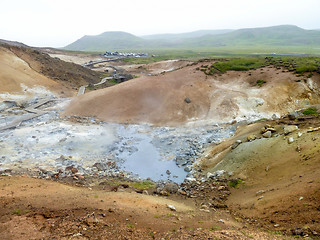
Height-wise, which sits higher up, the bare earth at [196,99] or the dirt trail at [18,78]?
the dirt trail at [18,78]

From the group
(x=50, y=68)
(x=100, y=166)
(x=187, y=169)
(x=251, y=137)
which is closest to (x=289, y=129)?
(x=251, y=137)

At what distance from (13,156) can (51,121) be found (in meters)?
8.12

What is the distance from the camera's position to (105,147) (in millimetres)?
23719

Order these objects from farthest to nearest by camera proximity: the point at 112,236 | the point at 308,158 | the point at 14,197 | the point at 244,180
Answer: the point at 244,180 → the point at 308,158 → the point at 14,197 → the point at 112,236

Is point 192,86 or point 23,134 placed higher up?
point 192,86

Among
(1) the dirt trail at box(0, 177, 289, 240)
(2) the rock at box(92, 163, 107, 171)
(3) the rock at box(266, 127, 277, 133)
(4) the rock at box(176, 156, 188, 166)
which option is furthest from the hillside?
(3) the rock at box(266, 127, 277, 133)

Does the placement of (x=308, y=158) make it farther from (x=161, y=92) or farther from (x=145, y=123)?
(x=161, y=92)

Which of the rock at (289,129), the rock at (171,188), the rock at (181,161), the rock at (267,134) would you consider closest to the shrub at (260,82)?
the rock at (267,134)

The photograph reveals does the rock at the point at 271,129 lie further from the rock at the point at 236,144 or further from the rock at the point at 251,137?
the rock at the point at 236,144

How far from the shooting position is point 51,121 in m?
28.0

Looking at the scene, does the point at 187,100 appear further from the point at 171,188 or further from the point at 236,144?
the point at 171,188

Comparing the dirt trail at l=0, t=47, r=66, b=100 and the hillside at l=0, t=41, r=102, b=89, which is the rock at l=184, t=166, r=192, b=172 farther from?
the hillside at l=0, t=41, r=102, b=89

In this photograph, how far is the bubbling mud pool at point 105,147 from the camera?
20.1 meters

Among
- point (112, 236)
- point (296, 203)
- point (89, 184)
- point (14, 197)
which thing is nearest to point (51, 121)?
point (89, 184)
